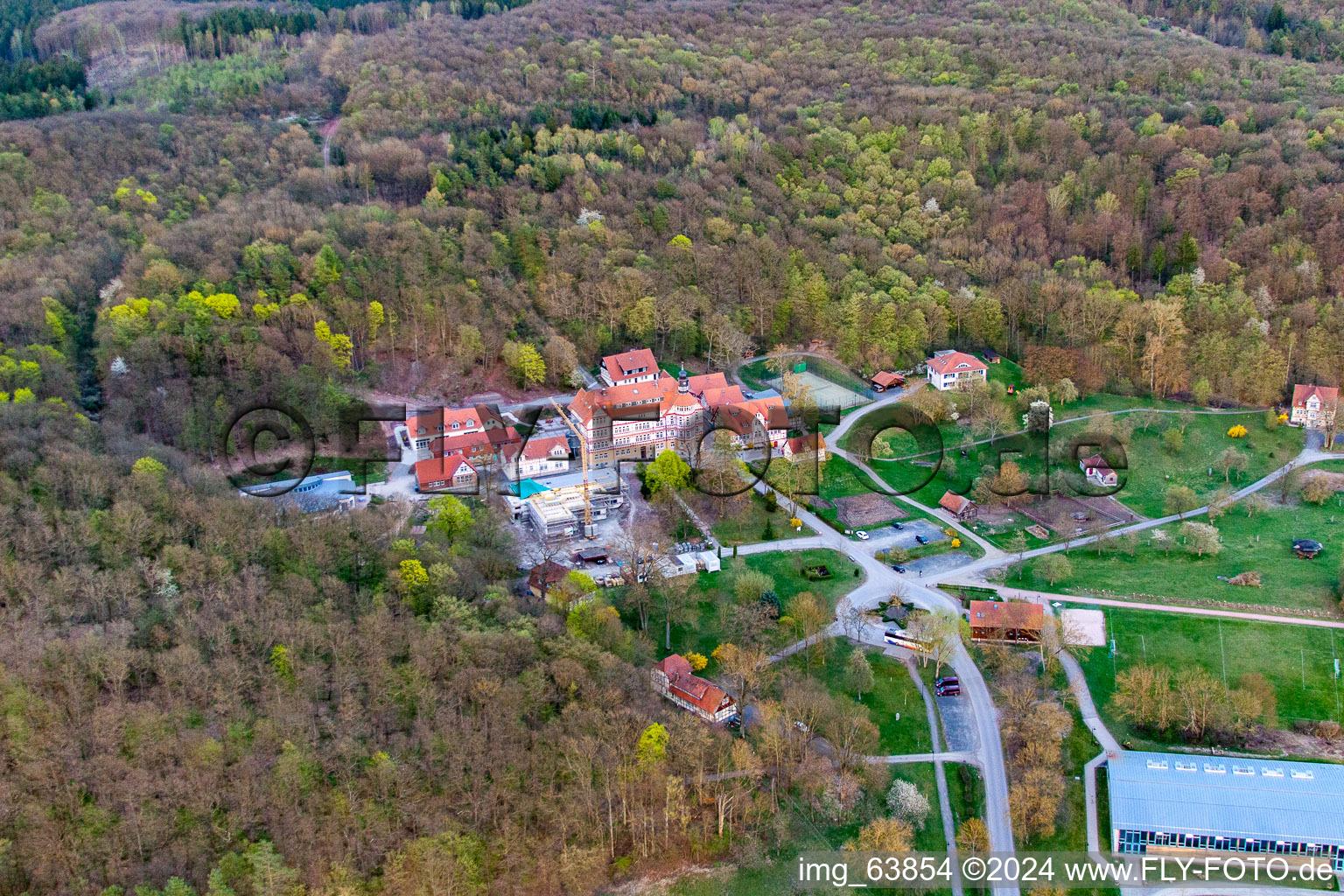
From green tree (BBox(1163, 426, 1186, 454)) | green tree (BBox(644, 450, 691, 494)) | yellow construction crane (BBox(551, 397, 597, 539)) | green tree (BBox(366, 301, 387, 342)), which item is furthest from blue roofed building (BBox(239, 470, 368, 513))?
green tree (BBox(1163, 426, 1186, 454))

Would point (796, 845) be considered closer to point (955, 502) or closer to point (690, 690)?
point (690, 690)

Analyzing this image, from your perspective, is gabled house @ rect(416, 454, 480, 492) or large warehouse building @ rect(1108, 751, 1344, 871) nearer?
large warehouse building @ rect(1108, 751, 1344, 871)

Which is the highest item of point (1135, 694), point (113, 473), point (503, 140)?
point (503, 140)

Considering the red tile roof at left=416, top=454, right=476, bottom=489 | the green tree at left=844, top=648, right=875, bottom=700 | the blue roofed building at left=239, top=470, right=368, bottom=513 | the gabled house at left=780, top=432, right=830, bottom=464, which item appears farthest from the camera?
the gabled house at left=780, top=432, right=830, bottom=464

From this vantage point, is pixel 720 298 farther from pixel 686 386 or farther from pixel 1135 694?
pixel 1135 694

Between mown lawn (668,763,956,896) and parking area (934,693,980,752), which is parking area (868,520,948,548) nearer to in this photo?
parking area (934,693,980,752)

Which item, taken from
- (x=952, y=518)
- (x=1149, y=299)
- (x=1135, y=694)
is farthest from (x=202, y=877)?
(x=1149, y=299)

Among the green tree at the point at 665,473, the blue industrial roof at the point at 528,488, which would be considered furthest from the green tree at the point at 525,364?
the green tree at the point at 665,473
